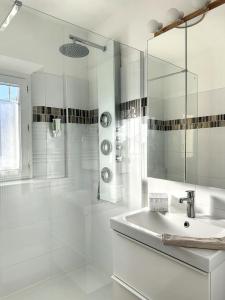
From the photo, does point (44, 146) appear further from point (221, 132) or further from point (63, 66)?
point (221, 132)

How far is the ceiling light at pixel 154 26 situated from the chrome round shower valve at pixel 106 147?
3.23ft

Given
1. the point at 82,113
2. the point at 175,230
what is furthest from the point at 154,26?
the point at 175,230

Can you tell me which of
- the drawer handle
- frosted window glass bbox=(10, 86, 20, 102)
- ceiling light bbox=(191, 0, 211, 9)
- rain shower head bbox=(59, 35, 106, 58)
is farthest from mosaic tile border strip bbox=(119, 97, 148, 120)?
the drawer handle

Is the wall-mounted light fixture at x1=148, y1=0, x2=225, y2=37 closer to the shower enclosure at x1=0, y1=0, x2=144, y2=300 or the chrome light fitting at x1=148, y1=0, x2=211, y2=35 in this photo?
the chrome light fitting at x1=148, y1=0, x2=211, y2=35

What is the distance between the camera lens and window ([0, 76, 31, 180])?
6.75ft

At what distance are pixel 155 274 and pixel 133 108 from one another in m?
1.28

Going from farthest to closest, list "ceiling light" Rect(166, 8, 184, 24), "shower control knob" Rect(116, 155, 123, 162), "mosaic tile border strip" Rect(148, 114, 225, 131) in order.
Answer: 1. "shower control knob" Rect(116, 155, 123, 162)
2. "ceiling light" Rect(166, 8, 184, 24)
3. "mosaic tile border strip" Rect(148, 114, 225, 131)

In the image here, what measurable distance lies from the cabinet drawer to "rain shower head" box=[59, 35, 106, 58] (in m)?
1.61

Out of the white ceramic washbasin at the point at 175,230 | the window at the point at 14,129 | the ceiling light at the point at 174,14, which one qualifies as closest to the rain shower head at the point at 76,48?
the window at the point at 14,129

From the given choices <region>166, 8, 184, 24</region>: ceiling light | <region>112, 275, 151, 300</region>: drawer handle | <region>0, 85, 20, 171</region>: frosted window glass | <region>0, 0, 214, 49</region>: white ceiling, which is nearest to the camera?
<region>112, 275, 151, 300</region>: drawer handle

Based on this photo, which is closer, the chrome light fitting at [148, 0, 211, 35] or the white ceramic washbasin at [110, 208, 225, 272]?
the white ceramic washbasin at [110, 208, 225, 272]

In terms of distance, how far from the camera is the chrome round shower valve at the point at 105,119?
217 cm

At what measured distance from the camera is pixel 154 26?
1725 mm

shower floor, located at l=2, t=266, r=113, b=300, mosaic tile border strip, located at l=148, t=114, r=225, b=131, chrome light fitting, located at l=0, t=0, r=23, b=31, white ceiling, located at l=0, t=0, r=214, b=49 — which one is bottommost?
shower floor, located at l=2, t=266, r=113, b=300
